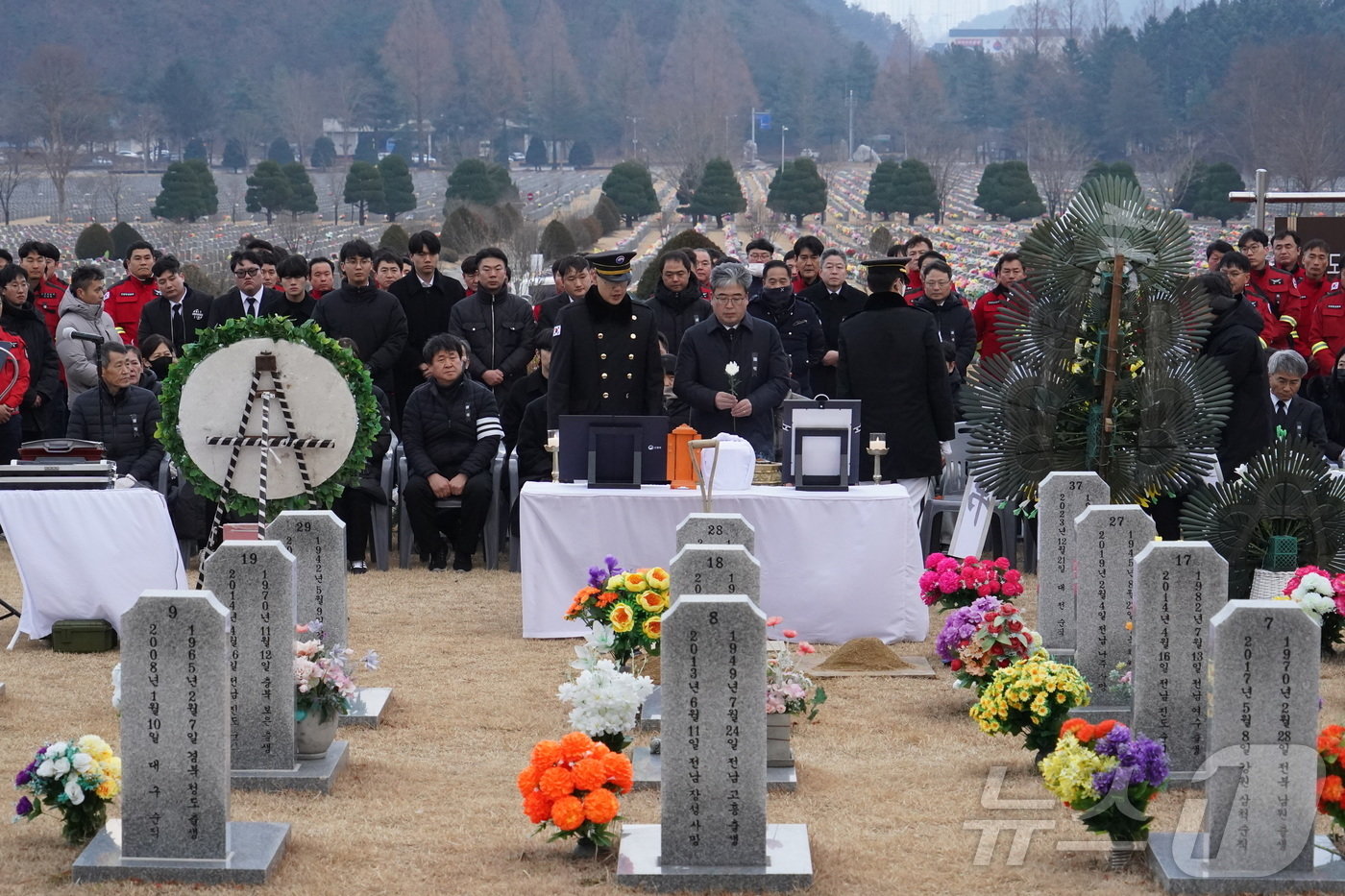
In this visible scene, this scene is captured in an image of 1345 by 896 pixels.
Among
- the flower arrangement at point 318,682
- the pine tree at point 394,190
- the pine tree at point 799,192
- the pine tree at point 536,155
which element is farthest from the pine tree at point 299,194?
the flower arrangement at point 318,682

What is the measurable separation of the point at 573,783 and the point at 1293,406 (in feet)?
22.4

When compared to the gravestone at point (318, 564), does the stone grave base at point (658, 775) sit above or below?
below

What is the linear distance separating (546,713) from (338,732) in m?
0.93

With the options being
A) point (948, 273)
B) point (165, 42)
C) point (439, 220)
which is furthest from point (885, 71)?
point (948, 273)

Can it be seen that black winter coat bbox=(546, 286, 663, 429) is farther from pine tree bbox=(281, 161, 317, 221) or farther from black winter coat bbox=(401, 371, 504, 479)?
pine tree bbox=(281, 161, 317, 221)

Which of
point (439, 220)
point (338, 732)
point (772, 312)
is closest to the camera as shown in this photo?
point (338, 732)

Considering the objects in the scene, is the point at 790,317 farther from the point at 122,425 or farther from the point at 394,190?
the point at 394,190

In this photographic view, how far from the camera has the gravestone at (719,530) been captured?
7.80 m

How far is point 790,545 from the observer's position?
9492 mm

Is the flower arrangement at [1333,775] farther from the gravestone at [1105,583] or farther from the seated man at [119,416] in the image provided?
the seated man at [119,416]

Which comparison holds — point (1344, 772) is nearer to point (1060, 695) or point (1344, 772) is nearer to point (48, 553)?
point (1060, 695)

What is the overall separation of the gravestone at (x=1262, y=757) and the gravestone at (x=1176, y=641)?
3.25 ft

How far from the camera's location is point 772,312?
12461 mm

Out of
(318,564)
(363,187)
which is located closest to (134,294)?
(318,564)
